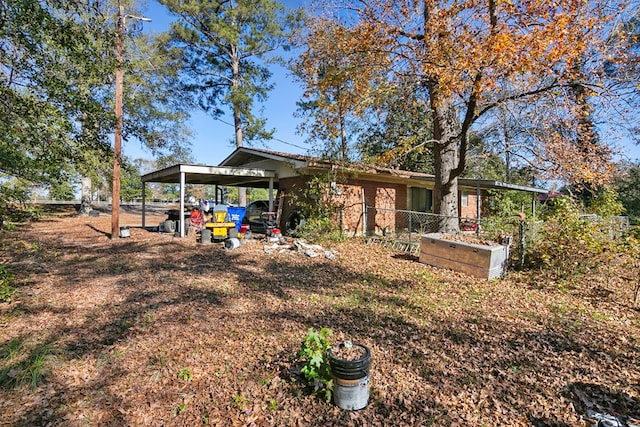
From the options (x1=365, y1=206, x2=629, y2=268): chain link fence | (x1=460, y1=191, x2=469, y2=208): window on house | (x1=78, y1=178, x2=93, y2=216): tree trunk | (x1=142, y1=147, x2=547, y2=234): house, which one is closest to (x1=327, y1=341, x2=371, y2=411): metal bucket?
(x1=365, y1=206, x2=629, y2=268): chain link fence

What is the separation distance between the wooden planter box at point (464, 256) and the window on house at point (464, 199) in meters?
9.59

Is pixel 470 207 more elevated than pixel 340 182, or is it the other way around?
pixel 340 182

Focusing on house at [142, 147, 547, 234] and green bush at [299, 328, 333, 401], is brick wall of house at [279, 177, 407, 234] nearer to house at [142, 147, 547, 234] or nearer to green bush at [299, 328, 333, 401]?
house at [142, 147, 547, 234]

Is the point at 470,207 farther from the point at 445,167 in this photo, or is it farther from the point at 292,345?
the point at 292,345

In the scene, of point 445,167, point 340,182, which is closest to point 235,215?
point 340,182

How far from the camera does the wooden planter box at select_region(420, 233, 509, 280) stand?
6.05 m

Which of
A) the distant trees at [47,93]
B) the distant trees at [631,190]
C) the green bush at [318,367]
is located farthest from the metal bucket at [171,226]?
the distant trees at [631,190]

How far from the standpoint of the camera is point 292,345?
3420 millimetres

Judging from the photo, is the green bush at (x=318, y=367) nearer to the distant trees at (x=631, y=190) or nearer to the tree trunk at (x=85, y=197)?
the tree trunk at (x=85, y=197)

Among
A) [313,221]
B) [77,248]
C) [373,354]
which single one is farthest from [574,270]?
[77,248]

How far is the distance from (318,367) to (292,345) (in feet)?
2.75

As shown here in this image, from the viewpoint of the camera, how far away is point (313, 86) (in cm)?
1161

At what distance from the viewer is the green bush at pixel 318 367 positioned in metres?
2.61

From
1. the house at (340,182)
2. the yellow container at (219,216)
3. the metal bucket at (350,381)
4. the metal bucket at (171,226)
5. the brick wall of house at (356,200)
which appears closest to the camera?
the metal bucket at (350,381)
